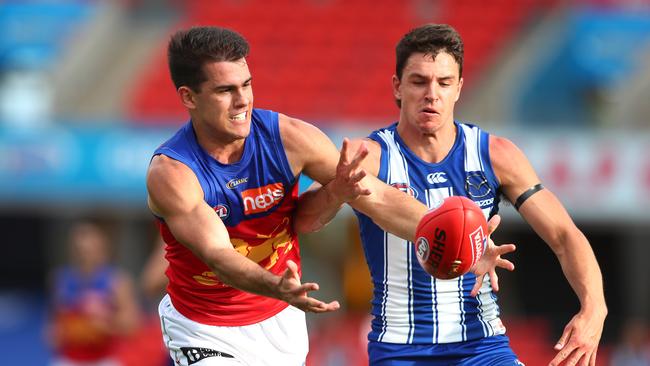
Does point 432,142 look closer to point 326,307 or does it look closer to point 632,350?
point 326,307

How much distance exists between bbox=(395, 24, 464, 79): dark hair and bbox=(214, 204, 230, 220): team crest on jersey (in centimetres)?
129

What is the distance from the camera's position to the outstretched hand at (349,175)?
19.5 ft

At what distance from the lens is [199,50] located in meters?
6.09

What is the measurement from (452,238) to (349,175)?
62cm

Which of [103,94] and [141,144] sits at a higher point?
[103,94]

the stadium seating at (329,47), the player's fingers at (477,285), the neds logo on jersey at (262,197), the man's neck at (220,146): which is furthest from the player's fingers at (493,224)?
the stadium seating at (329,47)

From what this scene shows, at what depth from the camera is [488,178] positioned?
6.46 meters

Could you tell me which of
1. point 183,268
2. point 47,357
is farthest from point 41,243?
point 183,268

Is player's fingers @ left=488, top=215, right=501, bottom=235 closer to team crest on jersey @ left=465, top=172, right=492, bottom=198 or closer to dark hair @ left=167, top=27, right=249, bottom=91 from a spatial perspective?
team crest on jersey @ left=465, top=172, right=492, bottom=198

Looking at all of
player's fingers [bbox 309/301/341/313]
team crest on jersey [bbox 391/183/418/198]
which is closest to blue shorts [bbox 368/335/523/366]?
team crest on jersey [bbox 391/183/418/198]

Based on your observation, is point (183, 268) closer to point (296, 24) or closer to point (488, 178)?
point (488, 178)

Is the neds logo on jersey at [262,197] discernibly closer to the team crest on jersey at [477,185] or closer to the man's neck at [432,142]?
the man's neck at [432,142]

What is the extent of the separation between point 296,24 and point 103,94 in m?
3.30

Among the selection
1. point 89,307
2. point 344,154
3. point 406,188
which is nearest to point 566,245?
point 406,188
